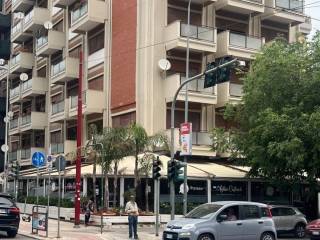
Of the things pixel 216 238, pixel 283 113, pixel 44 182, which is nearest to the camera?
pixel 216 238

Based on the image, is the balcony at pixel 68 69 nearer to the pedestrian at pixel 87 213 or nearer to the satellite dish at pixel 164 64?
the satellite dish at pixel 164 64

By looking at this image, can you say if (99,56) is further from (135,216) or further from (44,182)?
(135,216)

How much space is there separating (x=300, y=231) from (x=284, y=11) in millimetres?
18622

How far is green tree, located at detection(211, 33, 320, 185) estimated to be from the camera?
30406mm

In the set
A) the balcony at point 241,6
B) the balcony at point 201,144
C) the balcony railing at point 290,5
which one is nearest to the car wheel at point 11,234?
the balcony at point 201,144

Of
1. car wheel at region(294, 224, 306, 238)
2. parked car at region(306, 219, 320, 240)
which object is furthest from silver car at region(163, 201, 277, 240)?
car wheel at region(294, 224, 306, 238)

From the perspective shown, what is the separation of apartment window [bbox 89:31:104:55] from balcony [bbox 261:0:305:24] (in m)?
11.5

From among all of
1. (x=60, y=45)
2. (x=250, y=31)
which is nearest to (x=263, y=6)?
(x=250, y=31)

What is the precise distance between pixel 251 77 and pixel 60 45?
21.8m

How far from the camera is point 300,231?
96.3ft

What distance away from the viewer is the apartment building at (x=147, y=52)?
1485 inches

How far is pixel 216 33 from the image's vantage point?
39125 mm

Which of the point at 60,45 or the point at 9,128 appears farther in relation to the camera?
the point at 9,128

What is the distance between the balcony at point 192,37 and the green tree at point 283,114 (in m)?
4.53
